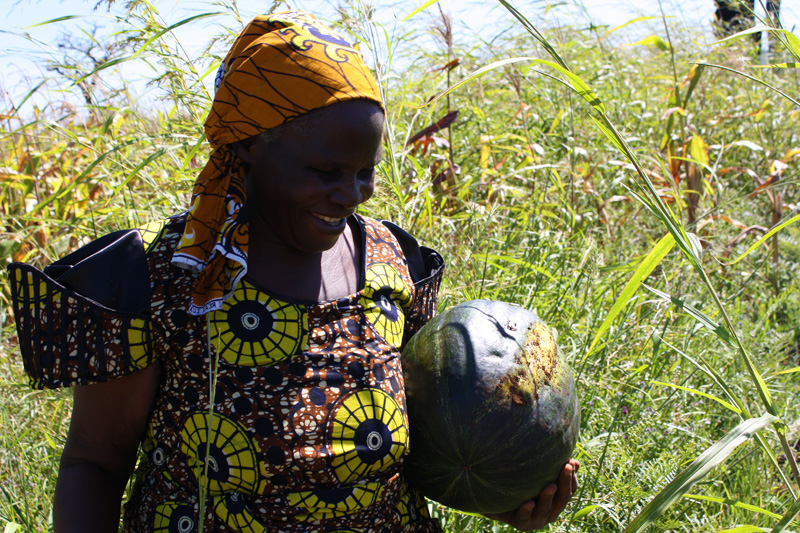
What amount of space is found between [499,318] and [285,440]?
0.63 m

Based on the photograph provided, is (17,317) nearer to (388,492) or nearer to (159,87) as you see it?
(388,492)

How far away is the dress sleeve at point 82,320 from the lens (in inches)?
60.3

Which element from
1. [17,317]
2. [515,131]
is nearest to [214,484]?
[17,317]

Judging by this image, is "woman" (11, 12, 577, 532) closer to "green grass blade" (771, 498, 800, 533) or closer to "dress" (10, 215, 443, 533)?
"dress" (10, 215, 443, 533)

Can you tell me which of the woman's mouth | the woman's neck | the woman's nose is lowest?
the woman's neck

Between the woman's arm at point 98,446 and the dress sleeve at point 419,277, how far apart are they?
0.74 metres

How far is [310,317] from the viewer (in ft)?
5.68

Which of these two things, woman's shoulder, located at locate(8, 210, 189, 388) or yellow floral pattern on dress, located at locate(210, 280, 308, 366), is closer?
woman's shoulder, located at locate(8, 210, 189, 388)

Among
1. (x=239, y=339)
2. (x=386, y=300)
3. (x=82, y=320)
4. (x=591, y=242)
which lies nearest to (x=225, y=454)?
(x=239, y=339)

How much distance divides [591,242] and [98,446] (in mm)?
2222

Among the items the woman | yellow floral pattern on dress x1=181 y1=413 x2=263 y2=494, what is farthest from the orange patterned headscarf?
yellow floral pattern on dress x1=181 y1=413 x2=263 y2=494

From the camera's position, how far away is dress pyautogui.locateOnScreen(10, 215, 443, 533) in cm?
154

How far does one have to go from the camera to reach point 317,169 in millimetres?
1639

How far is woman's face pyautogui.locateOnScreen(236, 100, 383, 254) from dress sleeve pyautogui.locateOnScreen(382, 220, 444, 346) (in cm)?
44
